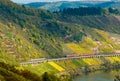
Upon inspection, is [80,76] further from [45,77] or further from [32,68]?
[45,77]

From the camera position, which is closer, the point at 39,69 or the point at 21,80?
the point at 21,80

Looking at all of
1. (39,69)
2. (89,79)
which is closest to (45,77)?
(89,79)

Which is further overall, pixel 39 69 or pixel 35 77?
pixel 39 69

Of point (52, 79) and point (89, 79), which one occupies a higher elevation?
point (52, 79)

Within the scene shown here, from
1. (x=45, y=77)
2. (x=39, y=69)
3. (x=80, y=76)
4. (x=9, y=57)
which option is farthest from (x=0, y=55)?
(x=45, y=77)

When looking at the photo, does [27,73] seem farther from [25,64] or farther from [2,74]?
[25,64]

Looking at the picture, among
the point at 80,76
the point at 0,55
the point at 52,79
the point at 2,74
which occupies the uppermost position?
the point at 2,74

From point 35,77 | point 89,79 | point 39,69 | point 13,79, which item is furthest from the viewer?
point 39,69

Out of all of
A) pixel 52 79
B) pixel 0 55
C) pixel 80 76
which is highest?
pixel 52 79

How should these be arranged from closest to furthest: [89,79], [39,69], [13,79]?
[13,79] → [89,79] → [39,69]
